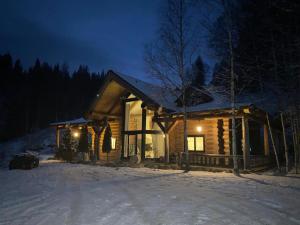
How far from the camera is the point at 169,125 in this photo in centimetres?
1664

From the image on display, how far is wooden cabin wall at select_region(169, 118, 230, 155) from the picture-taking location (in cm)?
1708

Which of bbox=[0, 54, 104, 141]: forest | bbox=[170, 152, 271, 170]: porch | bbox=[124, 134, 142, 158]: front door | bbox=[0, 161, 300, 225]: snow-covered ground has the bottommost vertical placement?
bbox=[0, 161, 300, 225]: snow-covered ground

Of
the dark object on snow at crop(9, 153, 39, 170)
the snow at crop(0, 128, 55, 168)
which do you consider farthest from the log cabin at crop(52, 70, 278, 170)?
the snow at crop(0, 128, 55, 168)

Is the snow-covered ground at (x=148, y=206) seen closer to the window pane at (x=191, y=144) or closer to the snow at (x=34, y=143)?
the window pane at (x=191, y=144)

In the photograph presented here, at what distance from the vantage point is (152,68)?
48.9ft

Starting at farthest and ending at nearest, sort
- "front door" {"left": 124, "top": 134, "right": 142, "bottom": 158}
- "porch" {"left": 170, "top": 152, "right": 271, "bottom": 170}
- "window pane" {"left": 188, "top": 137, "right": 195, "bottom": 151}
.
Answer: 1. "front door" {"left": 124, "top": 134, "right": 142, "bottom": 158}
2. "window pane" {"left": 188, "top": 137, "right": 195, "bottom": 151}
3. "porch" {"left": 170, "top": 152, "right": 271, "bottom": 170}

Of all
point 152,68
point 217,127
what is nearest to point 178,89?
point 152,68

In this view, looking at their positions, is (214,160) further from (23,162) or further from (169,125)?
(23,162)

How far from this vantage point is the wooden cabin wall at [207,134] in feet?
56.0

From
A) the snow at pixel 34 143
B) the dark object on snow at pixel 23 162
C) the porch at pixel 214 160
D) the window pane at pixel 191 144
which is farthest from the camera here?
the snow at pixel 34 143

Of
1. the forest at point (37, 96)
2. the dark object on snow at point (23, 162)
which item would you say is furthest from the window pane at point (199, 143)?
the forest at point (37, 96)

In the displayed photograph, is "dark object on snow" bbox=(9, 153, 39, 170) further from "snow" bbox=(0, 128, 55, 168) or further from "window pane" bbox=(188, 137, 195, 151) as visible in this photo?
"snow" bbox=(0, 128, 55, 168)

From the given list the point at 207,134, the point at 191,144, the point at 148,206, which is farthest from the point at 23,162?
the point at 207,134

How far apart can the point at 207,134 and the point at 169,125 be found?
332cm
